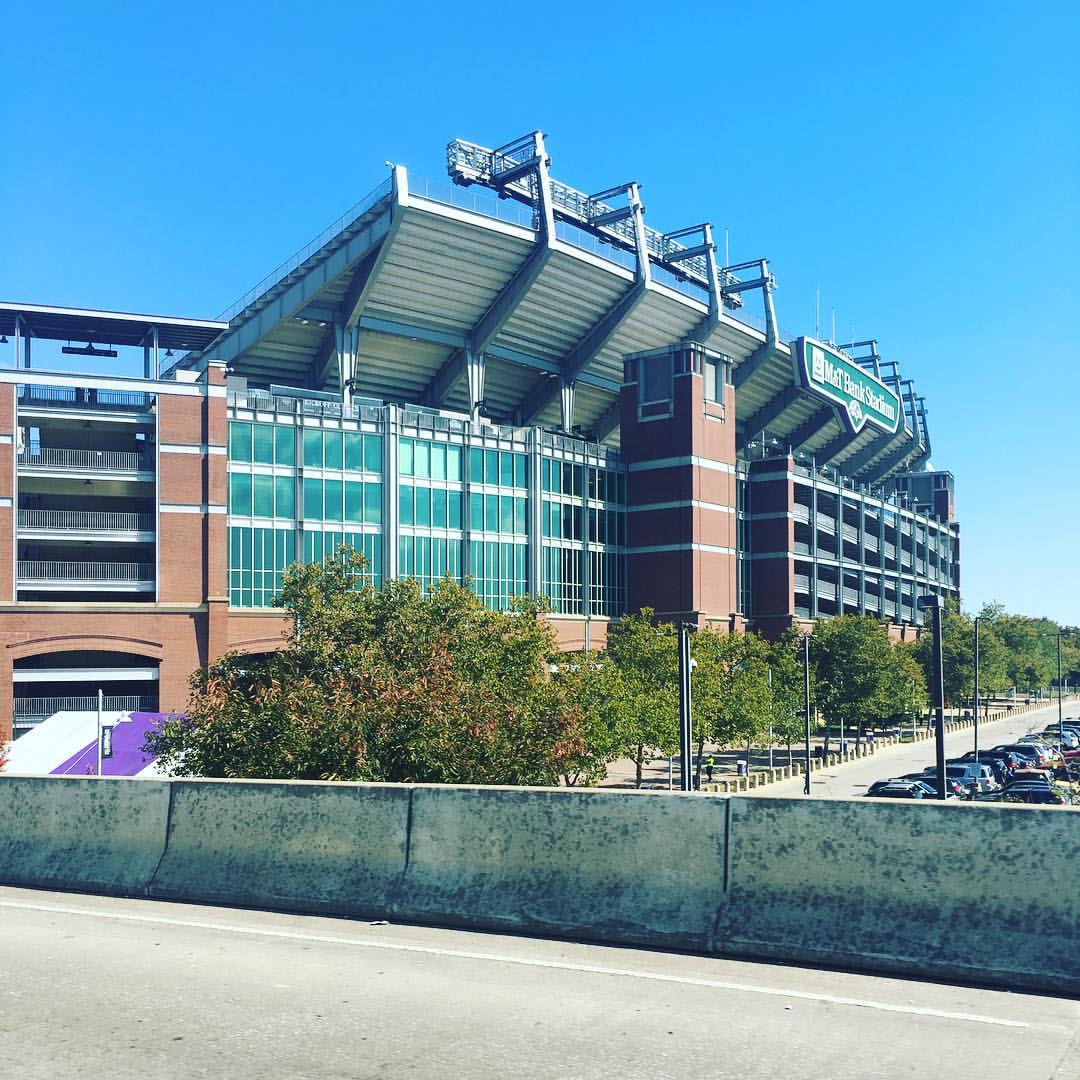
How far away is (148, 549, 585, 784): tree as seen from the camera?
1942cm

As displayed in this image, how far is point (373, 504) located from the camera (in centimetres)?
6412

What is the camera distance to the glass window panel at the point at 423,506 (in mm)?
66062

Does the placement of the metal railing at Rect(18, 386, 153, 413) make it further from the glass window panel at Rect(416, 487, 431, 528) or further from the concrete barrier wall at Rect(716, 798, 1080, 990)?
the concrete barrier wall at Rect(716, 798, 1080, 990)

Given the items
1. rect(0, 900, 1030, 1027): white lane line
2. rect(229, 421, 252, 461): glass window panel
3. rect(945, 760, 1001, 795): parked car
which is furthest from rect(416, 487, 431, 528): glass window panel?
rect(0, 900, 1030, 1027): white lane line

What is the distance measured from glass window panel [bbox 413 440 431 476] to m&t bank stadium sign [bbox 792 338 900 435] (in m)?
36.3

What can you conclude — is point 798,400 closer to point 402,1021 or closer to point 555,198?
point 555,198

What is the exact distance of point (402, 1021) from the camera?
8.12 meters

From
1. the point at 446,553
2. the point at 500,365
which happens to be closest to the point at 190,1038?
the point at 446,553

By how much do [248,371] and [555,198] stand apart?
23.1 metres

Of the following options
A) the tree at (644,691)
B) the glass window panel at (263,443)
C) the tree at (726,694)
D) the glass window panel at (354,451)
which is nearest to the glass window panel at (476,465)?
the glass window panel at (354,451)

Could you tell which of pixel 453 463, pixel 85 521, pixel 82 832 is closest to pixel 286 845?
pixel 82 832

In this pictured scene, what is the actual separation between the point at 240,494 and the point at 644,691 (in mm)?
24403

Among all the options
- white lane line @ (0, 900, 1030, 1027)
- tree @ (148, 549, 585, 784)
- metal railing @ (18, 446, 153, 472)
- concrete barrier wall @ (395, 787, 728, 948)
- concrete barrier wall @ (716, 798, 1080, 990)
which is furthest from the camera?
metal railing @ (18, 446, 153, 472)

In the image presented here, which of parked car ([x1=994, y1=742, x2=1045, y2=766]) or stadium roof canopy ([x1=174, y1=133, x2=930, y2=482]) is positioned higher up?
stadium roof canopy ([x1=174, y1=133, x2=930, y2=482])
